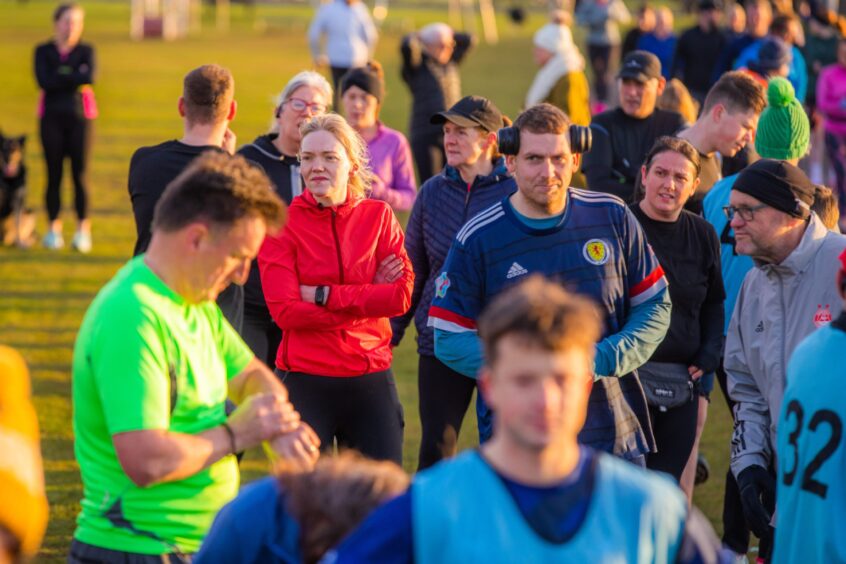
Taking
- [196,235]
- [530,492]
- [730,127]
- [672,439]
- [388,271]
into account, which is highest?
[730,127]

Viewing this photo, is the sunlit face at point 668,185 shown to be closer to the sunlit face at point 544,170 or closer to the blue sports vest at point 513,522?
the sunlit face at point 544,170

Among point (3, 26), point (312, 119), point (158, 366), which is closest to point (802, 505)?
point (158, 366)

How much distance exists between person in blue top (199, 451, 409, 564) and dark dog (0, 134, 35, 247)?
39.9ft

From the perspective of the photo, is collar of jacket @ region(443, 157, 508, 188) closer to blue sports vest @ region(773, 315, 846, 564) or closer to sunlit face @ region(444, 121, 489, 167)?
sunlit face @ region(444, 121, 489, 167)

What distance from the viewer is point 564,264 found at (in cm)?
544

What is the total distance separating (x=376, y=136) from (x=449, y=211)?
233cm

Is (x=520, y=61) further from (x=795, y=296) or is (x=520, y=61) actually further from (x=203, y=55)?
(x=795, y=296)

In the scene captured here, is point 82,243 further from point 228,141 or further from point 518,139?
point 518,139

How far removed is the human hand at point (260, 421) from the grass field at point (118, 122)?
3.32m

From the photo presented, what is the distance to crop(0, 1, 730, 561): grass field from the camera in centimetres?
898

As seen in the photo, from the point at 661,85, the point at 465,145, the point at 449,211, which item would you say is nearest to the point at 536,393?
the point at 449,211

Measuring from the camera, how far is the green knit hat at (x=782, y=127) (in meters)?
Answer: 7.12

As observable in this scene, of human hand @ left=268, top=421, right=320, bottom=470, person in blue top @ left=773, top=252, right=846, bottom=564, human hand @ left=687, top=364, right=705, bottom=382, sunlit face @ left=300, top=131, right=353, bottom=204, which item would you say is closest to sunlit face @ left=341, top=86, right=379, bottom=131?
sunlit face @ left=300, top=131, right=353, bottom=204

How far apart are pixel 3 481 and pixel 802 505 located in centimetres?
227
